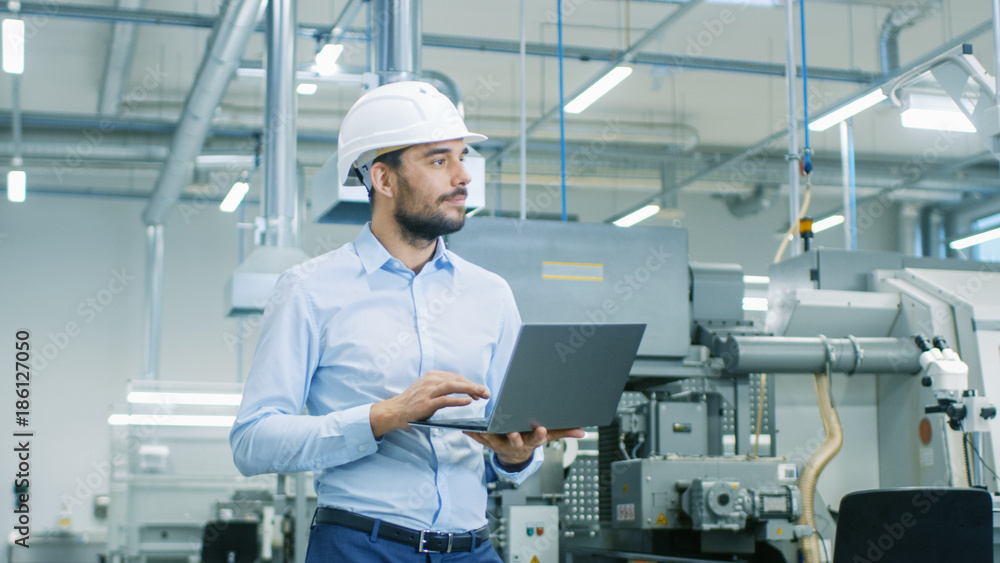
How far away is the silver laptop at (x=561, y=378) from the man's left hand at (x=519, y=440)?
16mm

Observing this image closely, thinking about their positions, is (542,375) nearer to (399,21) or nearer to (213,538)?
(399,21)

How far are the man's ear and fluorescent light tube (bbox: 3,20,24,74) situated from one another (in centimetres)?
331

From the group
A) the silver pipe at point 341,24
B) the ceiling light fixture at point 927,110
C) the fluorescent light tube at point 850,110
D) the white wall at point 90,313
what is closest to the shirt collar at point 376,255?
the ceiling light fixture at point 927,110

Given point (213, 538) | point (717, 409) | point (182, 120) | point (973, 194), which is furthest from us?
point (973, 194)

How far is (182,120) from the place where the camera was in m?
7.22

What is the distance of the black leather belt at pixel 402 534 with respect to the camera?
1416mm

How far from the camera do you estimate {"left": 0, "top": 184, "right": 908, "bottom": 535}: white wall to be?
9875 millimetres

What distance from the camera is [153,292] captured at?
31.4 feet

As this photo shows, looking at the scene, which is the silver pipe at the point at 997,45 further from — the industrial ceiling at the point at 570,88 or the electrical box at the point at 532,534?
the industrial ceiling at the point at 570,88

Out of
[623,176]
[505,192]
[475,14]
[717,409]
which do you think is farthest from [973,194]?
[717,409]

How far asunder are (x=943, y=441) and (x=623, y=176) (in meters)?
7.14

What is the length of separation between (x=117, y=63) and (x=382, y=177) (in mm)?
6914

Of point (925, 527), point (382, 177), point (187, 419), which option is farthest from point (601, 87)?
point (382, 177)

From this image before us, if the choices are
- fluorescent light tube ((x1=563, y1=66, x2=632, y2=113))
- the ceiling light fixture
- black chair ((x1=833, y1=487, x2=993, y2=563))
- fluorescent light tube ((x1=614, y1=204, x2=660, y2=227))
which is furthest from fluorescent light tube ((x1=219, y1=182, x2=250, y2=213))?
black chair ((x1=833, y1=487, x2=993, y2=563))
